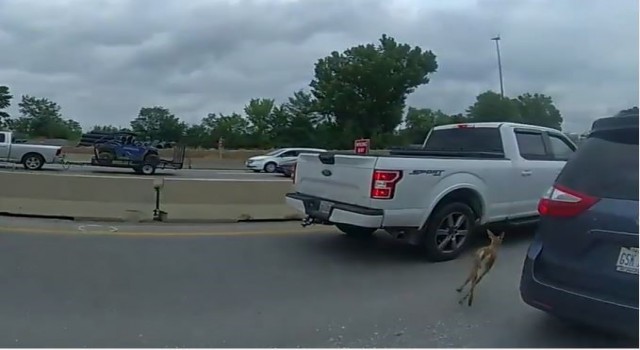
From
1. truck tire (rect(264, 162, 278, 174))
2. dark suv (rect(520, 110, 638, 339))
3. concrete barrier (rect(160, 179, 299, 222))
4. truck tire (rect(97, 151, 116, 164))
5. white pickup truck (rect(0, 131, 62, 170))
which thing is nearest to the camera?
dark suv (rect(520, 110, 638, 339))

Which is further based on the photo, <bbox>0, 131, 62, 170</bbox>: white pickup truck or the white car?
the white car

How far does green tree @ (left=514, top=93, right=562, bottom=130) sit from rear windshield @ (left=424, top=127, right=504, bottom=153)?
36.2 metres

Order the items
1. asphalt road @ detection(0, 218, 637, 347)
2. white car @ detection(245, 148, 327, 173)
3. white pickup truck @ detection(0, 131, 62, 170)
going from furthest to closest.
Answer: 1. white car @ detection(245, 148, 327, 173)
2. white pickup truck @ detection(0, 131, 62, 170)
3. asphalt road @ detection(0, 218, 637, 347)

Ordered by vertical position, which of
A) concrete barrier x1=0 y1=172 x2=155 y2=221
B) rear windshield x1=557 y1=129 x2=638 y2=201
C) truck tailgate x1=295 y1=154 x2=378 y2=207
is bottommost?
concrete barrier x1=0 y1=172 x2=155 y2=221

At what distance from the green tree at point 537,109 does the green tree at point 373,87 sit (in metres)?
10.8

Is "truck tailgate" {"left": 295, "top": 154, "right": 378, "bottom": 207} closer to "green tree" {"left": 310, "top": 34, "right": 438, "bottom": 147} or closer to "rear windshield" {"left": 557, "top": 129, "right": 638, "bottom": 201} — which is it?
"rear windshield" {"left": 557, "top": 129, "right": 638, "bottom": 201}

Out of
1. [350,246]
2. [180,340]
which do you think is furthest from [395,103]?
[180,340]

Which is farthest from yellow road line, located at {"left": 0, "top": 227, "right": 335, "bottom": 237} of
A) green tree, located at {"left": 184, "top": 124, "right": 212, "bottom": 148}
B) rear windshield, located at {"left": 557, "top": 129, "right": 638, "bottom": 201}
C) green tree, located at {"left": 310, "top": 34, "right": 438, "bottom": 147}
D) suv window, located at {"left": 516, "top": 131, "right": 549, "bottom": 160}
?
green tree, located at {"left": 184, "top": 124, "right": 212, "bottom": 148}

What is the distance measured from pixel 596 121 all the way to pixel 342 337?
2484 millimetres

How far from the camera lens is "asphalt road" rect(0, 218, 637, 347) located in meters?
4.00

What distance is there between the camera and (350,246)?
23.6 ft

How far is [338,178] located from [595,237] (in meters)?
3.45

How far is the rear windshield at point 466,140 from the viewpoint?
7.47m

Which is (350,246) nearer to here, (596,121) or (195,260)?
(195,260)
